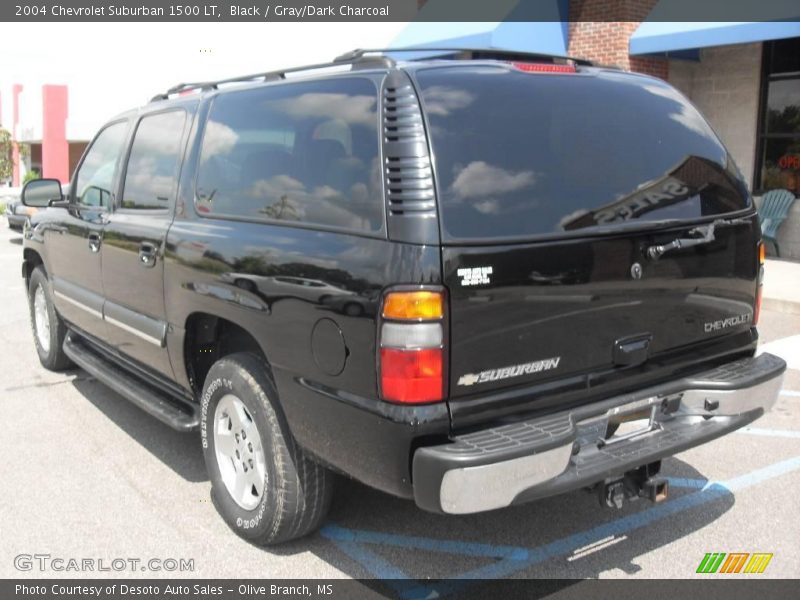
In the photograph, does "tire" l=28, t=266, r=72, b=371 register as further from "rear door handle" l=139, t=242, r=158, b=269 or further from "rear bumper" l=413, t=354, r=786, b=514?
"rear bumper" l=413, t=354, r=786, b=514

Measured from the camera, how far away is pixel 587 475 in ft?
10.3

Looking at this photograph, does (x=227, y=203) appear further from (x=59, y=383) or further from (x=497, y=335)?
(x=59, y=383)

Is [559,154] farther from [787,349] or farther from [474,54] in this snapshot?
[787,349]

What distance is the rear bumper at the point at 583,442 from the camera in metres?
2.84

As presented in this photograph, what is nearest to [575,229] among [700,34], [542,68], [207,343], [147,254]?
[542,68]

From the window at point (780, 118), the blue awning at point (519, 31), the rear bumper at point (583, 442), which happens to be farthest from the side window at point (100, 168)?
the window at point (780, 118)

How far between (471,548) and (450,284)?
153 centimetres

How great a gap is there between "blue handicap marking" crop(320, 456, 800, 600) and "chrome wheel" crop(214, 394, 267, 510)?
0.44 meters

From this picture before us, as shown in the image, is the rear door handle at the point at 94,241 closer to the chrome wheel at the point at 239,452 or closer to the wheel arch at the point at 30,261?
the wheel arch at the point at 30,261

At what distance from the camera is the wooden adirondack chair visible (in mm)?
12797

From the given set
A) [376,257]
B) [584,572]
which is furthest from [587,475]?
[376,257]

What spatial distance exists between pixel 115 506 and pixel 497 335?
7.93 feet

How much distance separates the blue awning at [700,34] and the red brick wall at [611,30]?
24 centimetres

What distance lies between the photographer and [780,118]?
43.1 ft
